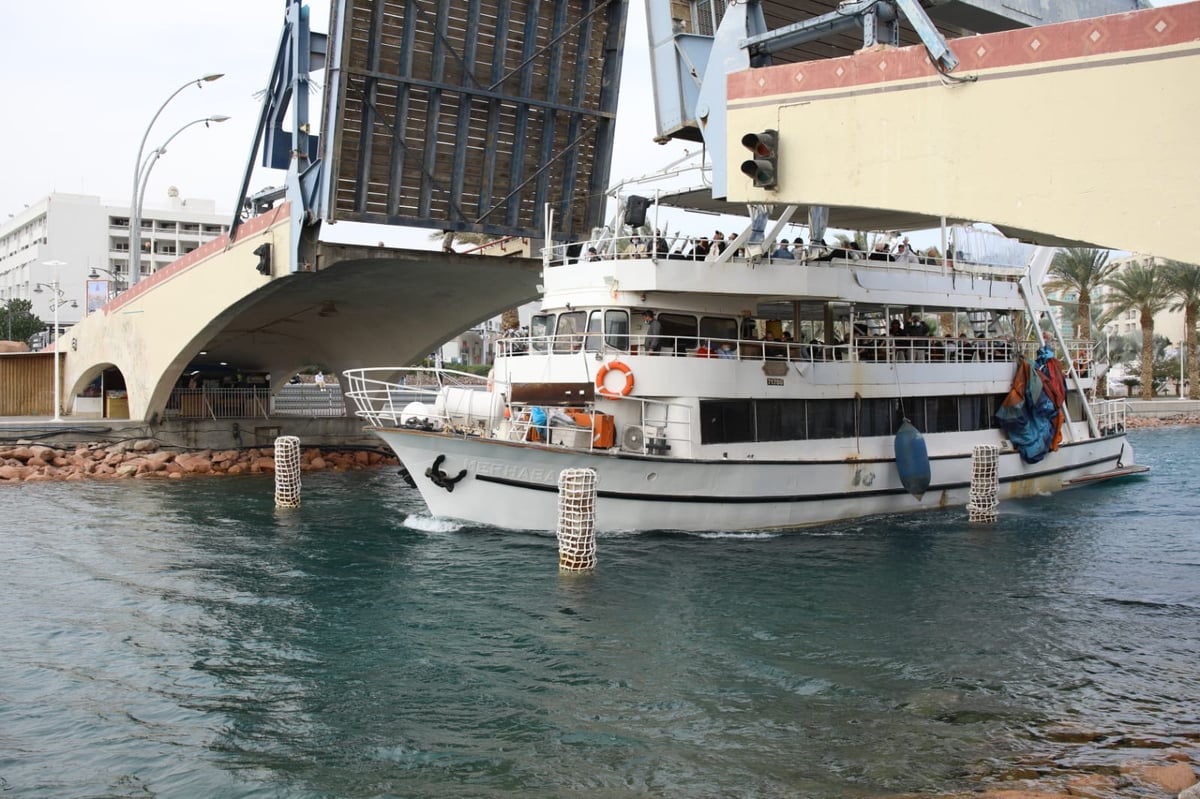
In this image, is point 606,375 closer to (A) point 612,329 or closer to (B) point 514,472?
(A) point 612,329

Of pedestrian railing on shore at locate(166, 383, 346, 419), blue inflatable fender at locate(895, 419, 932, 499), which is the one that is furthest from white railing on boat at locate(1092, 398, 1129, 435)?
pedestrian railing on shore at locate(166, 383, 346, 419)

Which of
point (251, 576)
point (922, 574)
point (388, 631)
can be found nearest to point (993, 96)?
point (922, 574)

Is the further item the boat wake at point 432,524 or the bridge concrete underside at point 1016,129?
the boat wake at point 432,524

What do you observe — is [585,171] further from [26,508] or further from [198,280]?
[26,508]

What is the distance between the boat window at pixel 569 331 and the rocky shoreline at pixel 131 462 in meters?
16.3

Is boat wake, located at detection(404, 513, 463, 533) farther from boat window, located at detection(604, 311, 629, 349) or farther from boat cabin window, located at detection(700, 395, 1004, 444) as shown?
boat cabin window, located at detection(700, 395, 1004, 444)

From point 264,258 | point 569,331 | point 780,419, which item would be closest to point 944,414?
point 780,419

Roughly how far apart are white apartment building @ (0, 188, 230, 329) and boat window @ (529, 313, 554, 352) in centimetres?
7665

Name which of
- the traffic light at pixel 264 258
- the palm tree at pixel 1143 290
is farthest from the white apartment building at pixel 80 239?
the palm tree at pixel 1143 290

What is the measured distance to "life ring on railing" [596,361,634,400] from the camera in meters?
19.3

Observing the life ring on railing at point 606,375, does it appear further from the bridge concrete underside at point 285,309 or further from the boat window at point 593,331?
the bridge concrete underside at point 285,309

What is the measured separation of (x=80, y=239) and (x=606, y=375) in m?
88.2

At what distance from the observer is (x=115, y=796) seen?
29.2 feet

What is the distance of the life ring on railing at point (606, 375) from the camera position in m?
19.3
